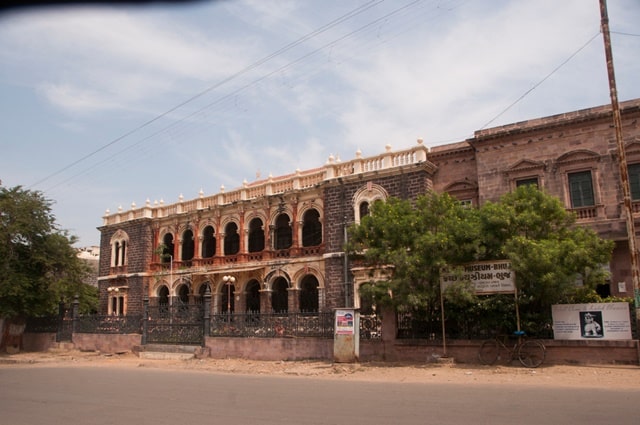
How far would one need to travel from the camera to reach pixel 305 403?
31.4 feet

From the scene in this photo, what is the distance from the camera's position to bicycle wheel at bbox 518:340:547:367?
47.9 ft

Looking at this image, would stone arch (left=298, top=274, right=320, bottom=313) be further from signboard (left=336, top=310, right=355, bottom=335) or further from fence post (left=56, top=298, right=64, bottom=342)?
signboard (left=336, top=310, right=355, bottom=335)

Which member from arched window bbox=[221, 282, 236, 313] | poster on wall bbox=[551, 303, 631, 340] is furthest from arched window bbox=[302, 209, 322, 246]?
poster on wall bbox=[551, 303, 631, 340]

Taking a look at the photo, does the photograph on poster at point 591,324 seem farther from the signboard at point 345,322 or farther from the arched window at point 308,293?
the arched window at point 308,293

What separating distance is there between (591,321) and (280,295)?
60.6 feet

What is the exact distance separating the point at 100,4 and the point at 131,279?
32285 millimetres

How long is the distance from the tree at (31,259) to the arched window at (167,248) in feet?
23.3

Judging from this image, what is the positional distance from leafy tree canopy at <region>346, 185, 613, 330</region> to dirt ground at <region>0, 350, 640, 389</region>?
185cm

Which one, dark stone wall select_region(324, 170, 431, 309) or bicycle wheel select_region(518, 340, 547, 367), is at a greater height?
dark stone wall select_region(324, 170, 431, 309)

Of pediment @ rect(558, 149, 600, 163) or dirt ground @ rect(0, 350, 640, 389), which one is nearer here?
dirt ground @ rect(0, 350, 640, 389)

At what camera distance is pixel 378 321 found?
17703 millimetres

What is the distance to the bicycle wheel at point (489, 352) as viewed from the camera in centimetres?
1537

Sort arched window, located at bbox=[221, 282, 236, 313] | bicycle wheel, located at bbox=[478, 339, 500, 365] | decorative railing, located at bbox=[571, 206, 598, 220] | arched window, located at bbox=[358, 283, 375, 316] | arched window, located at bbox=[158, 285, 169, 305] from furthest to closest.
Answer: arched window, located at bbox=[158, 285, 169, 305] → arched window, located at bbox=[221, 282, 236, 313] → decorative railing, located at bbox=[571, 206, 598, 220] → arched window, located at bbox=[358, 283, 375, 316] → bicycle wheel, located at bbox=[478, 339, 500, 365]

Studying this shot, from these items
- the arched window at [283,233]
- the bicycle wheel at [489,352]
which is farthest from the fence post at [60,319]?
the bicycle wheel at [489,352]
